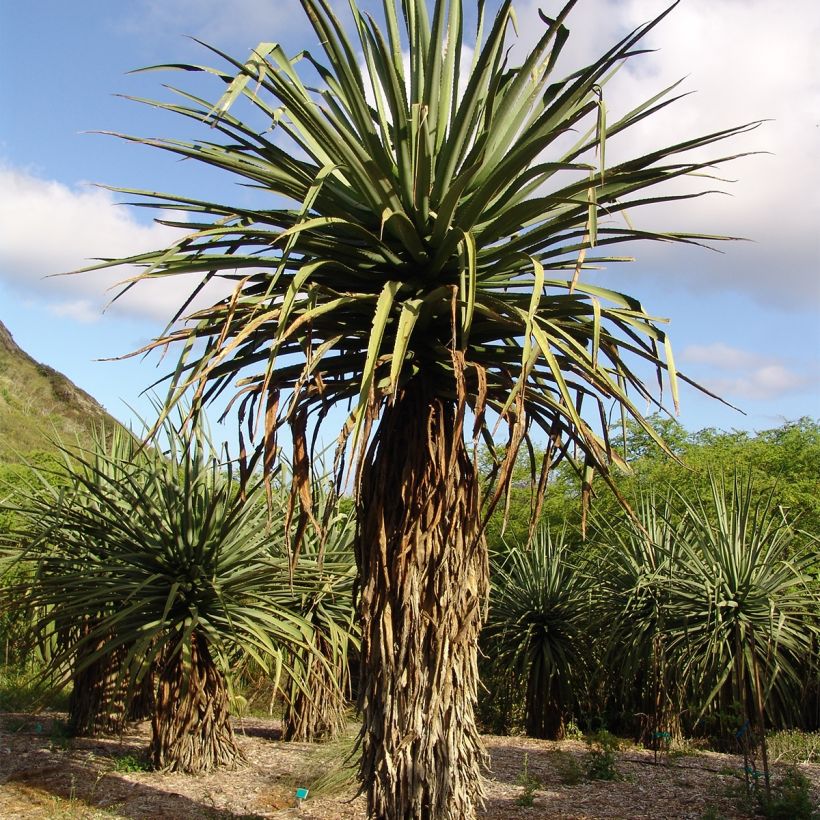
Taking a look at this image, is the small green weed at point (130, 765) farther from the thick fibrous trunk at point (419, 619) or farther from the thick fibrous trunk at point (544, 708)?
the thick fibrous trunk at point (544, 708)

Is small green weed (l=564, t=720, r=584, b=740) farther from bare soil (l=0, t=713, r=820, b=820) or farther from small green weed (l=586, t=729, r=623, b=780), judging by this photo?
small green weed (l=586, t=729, r=623, b=780)

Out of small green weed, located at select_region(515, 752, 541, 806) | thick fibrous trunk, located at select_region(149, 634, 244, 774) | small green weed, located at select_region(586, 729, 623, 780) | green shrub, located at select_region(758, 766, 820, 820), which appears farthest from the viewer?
small green weed, located at select_region(586, 729, 623, 780)

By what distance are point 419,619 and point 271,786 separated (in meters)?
4.93

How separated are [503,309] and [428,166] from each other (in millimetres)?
933

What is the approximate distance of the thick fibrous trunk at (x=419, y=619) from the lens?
A: 492cm

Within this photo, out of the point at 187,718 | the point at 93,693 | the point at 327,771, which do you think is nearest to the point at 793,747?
the point at 327,771

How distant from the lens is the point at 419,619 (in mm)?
5023

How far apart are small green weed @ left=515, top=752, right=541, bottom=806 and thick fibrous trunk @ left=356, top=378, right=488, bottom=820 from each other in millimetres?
3529

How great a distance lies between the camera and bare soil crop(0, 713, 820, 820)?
7812 millimetres

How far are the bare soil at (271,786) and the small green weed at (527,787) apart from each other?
64 mm

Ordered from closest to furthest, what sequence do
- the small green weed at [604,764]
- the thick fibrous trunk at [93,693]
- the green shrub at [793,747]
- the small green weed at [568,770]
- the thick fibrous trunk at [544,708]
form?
the small green weed at [568,770], the small green weed at [604,764], the thick fibrous trunk at [93,693], the green shrub at [793,747], the thick fibrous trunk at [544,708]

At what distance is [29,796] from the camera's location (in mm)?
7859

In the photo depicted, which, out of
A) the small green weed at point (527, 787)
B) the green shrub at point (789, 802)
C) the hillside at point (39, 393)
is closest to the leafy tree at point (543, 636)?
the small green weed at point (527, 787)

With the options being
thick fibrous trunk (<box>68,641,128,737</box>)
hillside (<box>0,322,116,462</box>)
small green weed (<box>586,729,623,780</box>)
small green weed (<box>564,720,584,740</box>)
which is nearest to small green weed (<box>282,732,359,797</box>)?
thick fibrous trunk (<box>68,641,128,737</box>)
